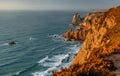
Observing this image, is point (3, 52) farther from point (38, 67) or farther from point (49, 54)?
point (38, 67)

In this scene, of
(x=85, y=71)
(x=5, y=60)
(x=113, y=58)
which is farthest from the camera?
(x=5, y=60)

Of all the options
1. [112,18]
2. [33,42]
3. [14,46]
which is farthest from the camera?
[33,42]

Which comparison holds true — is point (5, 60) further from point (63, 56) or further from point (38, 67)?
point (63, 56)

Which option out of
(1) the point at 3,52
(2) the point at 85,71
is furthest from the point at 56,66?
(2) the point at 85,71

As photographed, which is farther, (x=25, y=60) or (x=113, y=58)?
(x=25, y=60)

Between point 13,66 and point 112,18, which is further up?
point 112,18

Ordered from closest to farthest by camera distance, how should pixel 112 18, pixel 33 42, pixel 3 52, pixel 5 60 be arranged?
pixel 112 18, pixel 5 60, pixel 3 52, pixel 33 42

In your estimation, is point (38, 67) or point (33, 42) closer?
point (38, 67)

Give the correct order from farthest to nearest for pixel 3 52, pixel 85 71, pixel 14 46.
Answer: pixel 14 46, pixel 3 52, pixel 85 71

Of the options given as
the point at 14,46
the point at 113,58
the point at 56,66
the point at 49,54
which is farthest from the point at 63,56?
the point at 113,58
